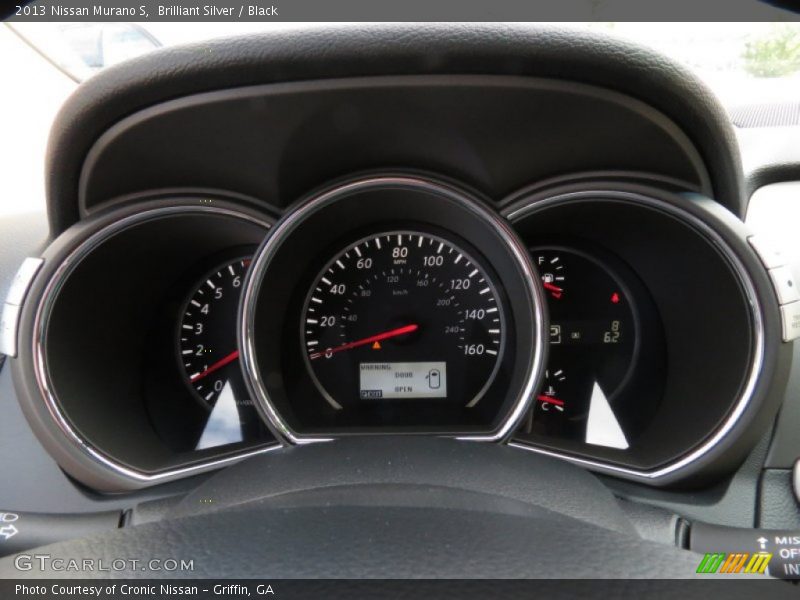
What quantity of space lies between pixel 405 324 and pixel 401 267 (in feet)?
0.55

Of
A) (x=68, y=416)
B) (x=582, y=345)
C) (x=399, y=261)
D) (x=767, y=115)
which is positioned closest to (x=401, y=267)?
(x=399, y=261)

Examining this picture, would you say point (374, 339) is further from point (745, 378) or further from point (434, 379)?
point (745, 378)

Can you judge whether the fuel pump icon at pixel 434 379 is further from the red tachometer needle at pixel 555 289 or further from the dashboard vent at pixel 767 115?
the dashboard vent at pixel 767 115

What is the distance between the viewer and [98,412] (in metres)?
2.00

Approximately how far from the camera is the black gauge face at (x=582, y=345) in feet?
7.58

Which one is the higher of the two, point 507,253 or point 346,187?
point 346,187

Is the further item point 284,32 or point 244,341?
point 244,341

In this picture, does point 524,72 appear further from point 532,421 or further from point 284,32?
point 532,421

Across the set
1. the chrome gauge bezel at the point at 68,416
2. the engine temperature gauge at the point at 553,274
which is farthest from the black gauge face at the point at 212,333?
the engine temperature gauge at the point at 553,274

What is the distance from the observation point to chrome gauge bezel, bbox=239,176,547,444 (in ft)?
6.68

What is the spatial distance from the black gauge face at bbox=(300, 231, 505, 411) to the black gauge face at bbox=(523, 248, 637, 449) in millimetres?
173

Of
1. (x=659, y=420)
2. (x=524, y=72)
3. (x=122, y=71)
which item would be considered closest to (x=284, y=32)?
(x=122, y=71)

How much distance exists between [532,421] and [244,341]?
85cm
